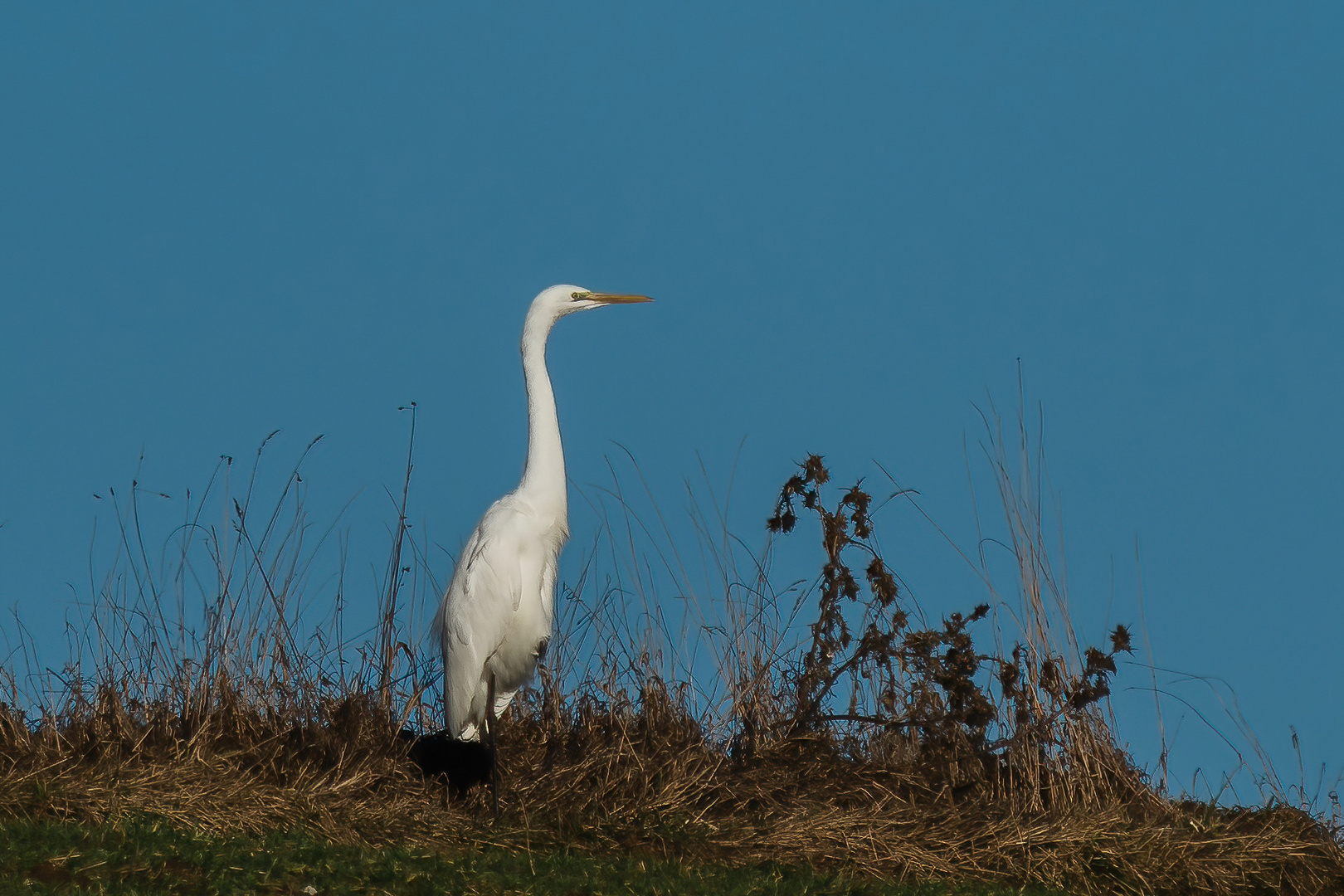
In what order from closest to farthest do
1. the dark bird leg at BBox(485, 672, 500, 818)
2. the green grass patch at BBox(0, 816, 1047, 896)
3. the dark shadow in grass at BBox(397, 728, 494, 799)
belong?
the green grass patch at BBox(0, 816, 1047, 896) → the dark bird leg at BBox(485, 672, 500, 818) → the dark shadow in grass at BBox(397, 728, 494, 799)

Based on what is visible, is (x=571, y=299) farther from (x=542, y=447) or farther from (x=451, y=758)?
(x=451, y=758)

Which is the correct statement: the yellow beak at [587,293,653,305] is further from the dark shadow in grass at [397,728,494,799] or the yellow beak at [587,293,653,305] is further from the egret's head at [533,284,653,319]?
the dark shadow in grass at [397,728,494,799]

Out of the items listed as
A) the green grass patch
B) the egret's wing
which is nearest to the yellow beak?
the egret's wing

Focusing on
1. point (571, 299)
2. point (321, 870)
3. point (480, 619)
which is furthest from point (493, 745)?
point (571, 299)

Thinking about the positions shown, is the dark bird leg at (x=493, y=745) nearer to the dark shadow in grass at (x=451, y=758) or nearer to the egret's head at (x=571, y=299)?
the dark shadow in grass at (x=451, y=758)

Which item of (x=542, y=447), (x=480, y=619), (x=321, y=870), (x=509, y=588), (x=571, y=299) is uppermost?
(x=571, y=299)

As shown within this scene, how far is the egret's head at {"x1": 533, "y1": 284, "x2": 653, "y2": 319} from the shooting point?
6.54 meters

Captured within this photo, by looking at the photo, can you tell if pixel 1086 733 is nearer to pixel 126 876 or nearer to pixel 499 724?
pixel 499 724

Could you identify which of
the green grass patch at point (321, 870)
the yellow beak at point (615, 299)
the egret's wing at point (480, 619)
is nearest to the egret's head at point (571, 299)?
the yellow beak at point (615, 299)

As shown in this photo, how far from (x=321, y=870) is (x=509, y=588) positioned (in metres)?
1.74

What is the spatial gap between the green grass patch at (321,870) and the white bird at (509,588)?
1024mm

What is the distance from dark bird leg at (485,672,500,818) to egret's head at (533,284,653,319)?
5.80 feet

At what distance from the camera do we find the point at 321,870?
4629 mm

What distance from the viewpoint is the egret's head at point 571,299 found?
6.54 meters
